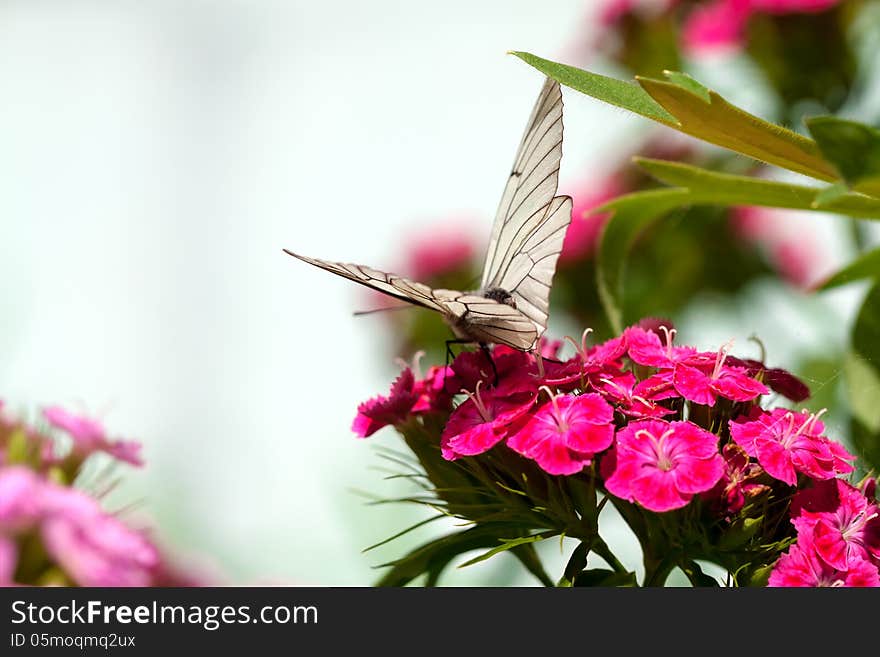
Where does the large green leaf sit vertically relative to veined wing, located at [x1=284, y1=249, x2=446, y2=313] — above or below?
above

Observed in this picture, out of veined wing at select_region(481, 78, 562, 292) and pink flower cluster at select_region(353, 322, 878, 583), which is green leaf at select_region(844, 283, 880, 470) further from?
veined wing at select_region(481, 78, 562, 292)

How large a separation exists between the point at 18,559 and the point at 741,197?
95cm

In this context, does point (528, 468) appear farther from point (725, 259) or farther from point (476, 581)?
point (725, 259)

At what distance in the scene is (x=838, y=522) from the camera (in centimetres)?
106

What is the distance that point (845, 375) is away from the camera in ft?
4.79

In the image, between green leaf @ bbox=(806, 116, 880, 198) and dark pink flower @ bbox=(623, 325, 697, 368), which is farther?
dark pink flower @ bbox=(623, 325, 697, 368)

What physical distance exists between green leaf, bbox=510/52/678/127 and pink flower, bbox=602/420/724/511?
12.7 inches

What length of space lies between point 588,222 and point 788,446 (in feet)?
5.40

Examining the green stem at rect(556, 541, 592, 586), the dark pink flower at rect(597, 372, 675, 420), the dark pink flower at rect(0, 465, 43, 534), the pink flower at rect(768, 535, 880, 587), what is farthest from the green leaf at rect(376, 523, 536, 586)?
the dark pink flower at rect(0, 465, 43, 534)

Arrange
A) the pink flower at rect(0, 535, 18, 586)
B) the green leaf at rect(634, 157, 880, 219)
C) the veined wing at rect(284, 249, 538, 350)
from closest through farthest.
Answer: the pink flower at rect(0, 535, 18, 586)
the veined wing at rect(284, 249, 538, 350)
the green leaf at rect(634, 157, 880, 219)

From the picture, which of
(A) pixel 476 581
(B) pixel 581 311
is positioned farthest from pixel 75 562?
(B) pixel 581 311

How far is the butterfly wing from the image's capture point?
3.96ft

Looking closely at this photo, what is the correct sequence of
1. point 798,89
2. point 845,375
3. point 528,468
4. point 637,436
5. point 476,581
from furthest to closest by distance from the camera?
point 798,89, point 476,581, point 845,375, point 528,468, point 637,436

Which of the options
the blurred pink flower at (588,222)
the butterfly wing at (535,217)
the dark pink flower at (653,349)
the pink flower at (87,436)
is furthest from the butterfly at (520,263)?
the blurred pink flower at (588,222)
